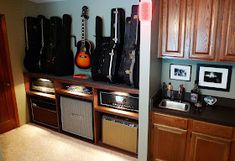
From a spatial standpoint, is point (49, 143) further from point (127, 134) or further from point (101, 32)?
point (101, 32)

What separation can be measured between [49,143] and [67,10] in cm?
226

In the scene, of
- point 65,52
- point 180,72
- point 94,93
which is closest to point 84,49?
point 65,52

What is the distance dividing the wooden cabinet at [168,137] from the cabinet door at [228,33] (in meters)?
0.82

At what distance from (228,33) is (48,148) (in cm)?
285

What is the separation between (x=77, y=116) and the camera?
119 inches

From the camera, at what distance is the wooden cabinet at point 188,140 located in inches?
76.2

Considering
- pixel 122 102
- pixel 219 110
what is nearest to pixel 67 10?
pixel 122 102

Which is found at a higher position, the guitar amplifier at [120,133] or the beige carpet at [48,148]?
the guitar amplifier at [120,133]

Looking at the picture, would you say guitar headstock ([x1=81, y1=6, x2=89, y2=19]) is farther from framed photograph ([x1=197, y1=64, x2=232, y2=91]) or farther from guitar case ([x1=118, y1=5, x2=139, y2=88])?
framed photograph ([x1=197, y1=64, x2=232, y2=91])

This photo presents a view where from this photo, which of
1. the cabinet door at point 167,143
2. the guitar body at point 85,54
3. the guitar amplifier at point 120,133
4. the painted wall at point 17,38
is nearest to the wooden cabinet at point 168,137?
the cabinet door at point 167,143

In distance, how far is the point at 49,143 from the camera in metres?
3.05

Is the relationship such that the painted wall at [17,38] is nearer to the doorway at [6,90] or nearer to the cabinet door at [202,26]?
the doorway at [6,90]

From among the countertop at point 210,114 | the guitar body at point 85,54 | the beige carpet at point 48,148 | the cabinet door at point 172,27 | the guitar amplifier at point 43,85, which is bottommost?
the beige carpet at point 48,148

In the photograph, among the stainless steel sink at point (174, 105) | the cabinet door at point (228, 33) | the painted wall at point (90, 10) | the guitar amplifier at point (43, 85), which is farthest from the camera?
the guitar amplifier at point (43, 85)
